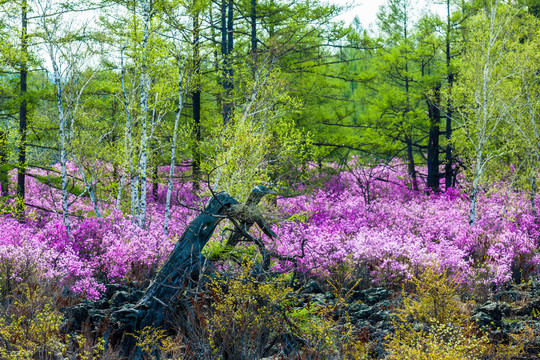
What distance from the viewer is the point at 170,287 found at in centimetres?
539

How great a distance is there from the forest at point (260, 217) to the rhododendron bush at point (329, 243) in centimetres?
6

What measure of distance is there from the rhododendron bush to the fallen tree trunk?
3.32 feet

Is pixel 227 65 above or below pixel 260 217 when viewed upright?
above

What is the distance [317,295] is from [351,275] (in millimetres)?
1482

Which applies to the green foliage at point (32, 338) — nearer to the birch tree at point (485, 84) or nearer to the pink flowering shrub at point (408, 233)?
the pink flowering shrub at point (408, 233)

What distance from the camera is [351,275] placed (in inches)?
352

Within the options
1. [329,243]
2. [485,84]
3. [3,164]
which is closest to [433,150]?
[485,84]

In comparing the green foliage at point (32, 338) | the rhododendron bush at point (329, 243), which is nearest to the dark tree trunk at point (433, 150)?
the rhododendron bush at point (329, 243)

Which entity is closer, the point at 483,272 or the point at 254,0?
the point at 483,272

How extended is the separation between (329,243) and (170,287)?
5222mm

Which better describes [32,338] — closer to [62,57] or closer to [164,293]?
[164,293]

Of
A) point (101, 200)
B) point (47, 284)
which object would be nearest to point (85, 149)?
point (101, 200)

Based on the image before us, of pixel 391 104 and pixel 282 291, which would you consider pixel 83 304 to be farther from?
pixel 391 104

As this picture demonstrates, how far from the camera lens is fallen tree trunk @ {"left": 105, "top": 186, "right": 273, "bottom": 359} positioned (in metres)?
5.28
